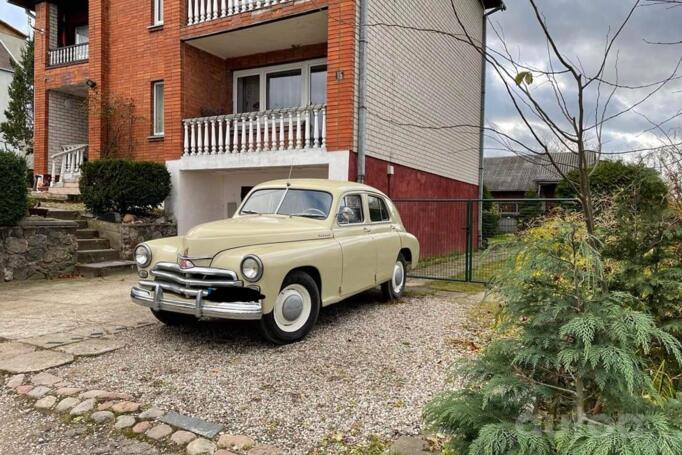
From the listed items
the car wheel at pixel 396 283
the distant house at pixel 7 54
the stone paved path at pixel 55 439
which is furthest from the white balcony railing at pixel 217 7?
the distant house at pixel 7 54

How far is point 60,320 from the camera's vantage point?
5668 mm

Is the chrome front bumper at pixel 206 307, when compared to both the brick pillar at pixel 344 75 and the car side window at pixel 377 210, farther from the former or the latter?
the brick pillar at pixel 344 75

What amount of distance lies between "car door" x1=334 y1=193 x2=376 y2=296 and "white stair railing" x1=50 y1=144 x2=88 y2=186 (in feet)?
34.8

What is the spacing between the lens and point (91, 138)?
12984mm

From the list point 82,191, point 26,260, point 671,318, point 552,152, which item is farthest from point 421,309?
point 82,191

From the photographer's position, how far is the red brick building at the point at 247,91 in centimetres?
966

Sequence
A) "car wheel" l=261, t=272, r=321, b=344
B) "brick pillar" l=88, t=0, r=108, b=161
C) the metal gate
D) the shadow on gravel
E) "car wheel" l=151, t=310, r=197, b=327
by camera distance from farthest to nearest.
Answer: "brick pillar" l=88, t=0, r=108, b=161 < the metal gate < "car wheel" l=151, t=310, r=197, b=327 < the shadow on gravel < "car wheel" l=261, t=272, r=321, b=344

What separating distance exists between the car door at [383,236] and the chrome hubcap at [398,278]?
0.25m

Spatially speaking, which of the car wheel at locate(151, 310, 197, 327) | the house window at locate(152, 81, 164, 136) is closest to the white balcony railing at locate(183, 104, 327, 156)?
the house window at locate(152, 81, 164, 136)

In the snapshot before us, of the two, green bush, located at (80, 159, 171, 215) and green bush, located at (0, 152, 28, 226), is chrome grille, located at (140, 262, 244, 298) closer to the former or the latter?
green bush, located at (0, 152, 28, 226)

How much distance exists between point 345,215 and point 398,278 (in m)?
1.82

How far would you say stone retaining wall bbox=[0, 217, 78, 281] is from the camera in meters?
8.12

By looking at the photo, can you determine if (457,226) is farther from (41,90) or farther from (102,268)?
(41,90)

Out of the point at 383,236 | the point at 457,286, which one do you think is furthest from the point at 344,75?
the point at 457,286
